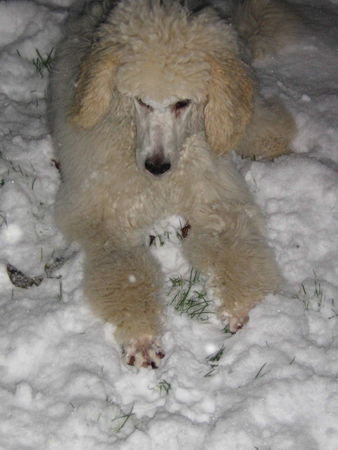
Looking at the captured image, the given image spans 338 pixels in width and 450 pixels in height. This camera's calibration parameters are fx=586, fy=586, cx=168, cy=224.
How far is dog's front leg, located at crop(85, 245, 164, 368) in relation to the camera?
10.6 ft

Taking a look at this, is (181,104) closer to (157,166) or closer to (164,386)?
(157,166)

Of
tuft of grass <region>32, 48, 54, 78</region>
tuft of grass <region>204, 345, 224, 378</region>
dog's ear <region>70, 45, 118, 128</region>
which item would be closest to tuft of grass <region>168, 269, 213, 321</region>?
tuft of grass <region>204, 345, 224, 378</region>

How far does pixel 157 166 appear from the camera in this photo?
10.8 feet

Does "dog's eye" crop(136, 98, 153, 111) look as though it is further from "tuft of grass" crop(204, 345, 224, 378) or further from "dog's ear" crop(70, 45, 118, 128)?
"tuft of grass" crop(204, 345, 224, 378)

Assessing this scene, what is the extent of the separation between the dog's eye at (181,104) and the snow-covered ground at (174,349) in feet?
3.25

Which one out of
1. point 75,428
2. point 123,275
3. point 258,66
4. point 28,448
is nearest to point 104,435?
point 75,428

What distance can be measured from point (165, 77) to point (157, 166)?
1.60 feet

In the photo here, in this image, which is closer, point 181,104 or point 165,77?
point 165,77

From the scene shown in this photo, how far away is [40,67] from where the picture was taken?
502 cm

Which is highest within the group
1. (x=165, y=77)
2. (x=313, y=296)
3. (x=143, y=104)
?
(x=165, y=77)

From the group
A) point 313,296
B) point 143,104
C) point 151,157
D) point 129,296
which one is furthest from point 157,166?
point 313,296

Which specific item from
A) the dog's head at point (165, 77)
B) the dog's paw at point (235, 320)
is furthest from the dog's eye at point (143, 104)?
the dog's paw at point (235, 320)

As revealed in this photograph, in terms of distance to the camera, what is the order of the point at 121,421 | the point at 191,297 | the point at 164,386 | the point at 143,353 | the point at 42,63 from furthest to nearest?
the point at 42,63
the point at 191,297
the point at 143,353
the point at 164,386
the point at 121,421

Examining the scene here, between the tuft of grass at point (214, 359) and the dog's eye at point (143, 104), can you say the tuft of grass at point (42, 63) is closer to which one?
the dog's eye at point (143, 104)
